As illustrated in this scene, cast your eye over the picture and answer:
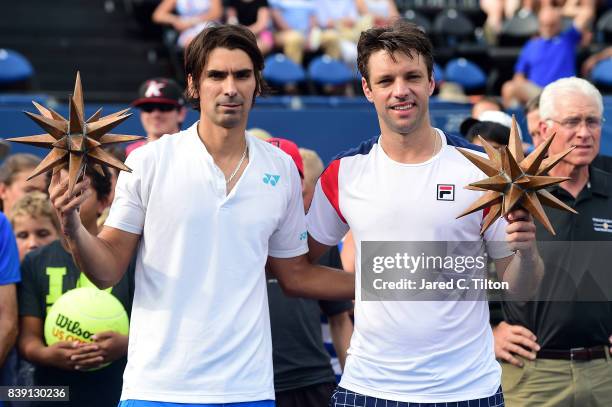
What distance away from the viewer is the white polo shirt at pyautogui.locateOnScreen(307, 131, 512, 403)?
3.98m

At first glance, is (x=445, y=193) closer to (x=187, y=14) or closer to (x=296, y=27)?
(x=187, y=14)

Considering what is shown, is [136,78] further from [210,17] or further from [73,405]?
[73,405]

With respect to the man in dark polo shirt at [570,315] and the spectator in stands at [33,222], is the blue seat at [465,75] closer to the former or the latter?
the spectator in stands at [33,222]

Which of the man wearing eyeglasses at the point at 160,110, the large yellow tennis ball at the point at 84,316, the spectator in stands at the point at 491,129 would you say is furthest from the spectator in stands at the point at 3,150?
the spectator in stands at the point at 491,129

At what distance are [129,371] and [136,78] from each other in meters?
9.72

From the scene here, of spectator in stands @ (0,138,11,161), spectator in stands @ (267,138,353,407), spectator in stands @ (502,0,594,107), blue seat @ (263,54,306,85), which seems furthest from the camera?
blue seat @ (263,54,306,85)

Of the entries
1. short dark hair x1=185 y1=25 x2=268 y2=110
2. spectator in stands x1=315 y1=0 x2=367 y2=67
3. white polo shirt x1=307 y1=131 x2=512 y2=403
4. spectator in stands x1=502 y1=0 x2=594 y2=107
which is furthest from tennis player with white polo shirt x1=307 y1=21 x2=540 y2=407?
spectator in stands x1=315 y1=0 x2=367 y2=67

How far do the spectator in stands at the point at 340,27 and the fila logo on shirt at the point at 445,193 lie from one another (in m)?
9.03

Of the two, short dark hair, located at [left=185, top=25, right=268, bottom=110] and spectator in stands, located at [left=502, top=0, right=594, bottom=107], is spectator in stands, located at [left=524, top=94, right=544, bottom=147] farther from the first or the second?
spectator in stands, located at [left=502, top=0, right=594, bottom=107]

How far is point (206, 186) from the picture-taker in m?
3.92

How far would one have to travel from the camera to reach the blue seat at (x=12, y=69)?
1129cm

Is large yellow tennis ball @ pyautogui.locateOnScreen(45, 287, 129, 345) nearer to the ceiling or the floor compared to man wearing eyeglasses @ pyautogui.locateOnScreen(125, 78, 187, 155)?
nearer to the floor

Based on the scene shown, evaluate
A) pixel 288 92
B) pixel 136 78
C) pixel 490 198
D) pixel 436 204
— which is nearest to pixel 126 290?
pixel 436 204

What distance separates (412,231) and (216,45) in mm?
1058
